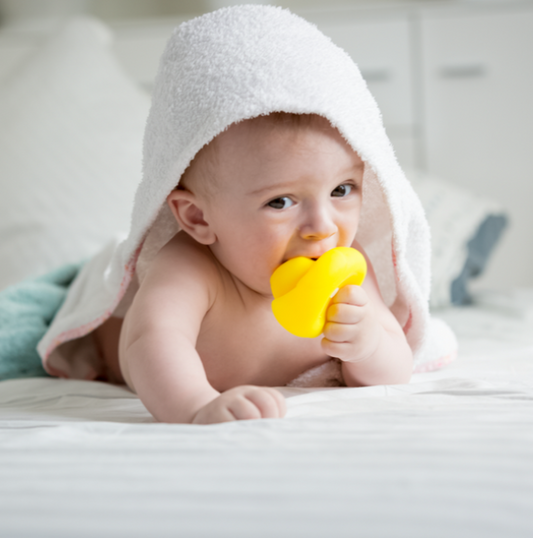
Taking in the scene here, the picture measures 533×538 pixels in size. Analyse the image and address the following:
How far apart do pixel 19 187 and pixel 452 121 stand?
1.34 meters

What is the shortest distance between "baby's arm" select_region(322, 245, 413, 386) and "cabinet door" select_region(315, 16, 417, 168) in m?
1.35

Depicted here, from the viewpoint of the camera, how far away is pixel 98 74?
1.52 m

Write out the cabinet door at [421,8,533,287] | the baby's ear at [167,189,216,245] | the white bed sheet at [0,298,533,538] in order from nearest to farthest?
the white bed sheet at [0,298,533,538] → the baby's ear at [167,189,216,245] → the cabinet door at [421,8,533,287]

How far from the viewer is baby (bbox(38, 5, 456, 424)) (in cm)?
63

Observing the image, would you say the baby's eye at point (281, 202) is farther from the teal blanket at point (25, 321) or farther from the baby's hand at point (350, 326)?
the teal blanket at point (25, 321)

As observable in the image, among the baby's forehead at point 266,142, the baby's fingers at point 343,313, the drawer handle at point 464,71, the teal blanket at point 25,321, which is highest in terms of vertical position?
the baby's forehead at point 266,142

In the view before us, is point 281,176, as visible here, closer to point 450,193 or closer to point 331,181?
point 331,181

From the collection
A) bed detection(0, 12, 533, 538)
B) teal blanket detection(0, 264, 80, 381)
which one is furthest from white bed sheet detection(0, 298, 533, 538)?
teal blanket detection(0, 264, 80, 381)

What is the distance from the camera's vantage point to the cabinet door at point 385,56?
6.44ft

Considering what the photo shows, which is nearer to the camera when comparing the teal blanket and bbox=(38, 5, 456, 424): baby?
bbox=(38, 5, 456, 424): baby

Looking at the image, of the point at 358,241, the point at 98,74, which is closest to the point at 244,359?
A: the point at 358,241

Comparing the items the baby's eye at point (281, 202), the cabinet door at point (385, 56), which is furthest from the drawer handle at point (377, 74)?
the baby's eye at point (281, 202)

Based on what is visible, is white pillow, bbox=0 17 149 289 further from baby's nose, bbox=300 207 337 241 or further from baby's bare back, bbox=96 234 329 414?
baby's nose, bbox=300 207 337 241

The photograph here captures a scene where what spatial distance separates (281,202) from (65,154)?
33.8 inches
